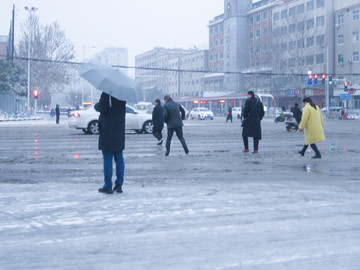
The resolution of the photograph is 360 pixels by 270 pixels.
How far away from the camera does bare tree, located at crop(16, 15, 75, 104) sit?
216ft

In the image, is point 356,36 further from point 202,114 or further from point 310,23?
point 202,114

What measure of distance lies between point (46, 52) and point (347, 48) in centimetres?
4111

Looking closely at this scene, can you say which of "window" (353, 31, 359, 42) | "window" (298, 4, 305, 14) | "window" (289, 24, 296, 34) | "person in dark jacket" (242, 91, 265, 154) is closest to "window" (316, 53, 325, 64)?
"window" (353, 31, 359, 42)

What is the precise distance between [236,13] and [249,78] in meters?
15.9

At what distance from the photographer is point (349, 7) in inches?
2921

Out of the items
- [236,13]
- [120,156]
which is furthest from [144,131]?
[236,13]

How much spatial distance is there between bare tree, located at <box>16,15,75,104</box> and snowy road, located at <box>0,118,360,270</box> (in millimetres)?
57551

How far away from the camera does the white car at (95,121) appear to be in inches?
996

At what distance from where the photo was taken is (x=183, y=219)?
598cm

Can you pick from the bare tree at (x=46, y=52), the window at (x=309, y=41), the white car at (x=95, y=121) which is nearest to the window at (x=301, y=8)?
the window at (x=309, y=41)

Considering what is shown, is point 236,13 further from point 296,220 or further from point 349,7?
point 296,220

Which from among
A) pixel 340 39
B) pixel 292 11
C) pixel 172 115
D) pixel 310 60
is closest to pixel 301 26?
pixel 340 39

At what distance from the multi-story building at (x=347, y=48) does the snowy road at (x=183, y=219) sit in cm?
6572

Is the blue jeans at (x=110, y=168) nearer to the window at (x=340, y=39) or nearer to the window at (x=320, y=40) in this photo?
the window at (x=340, y=39)
